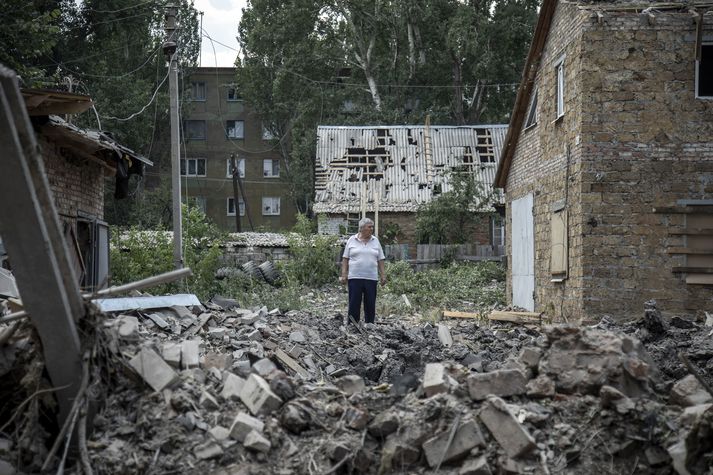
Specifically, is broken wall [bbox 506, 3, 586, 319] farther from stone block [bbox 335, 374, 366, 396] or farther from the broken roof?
stone block [bbox 335, 374, 366, 396]

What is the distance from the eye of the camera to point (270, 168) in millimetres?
52844

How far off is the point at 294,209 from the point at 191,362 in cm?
4520

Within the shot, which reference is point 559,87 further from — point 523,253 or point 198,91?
point 198,91

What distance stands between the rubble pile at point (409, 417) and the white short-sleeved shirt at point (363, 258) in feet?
17.4

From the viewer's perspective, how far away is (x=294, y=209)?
171ft

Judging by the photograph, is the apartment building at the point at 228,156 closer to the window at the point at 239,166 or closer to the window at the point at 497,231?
the window at the point at 239,166

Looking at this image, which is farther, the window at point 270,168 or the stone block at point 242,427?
the window at point 270,168

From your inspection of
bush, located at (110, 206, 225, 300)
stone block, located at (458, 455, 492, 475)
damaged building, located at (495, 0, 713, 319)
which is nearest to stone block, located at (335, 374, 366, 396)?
stone block, located at (458, 455, 492, 475)

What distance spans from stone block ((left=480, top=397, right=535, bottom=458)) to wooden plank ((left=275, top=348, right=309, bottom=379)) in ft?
10.9

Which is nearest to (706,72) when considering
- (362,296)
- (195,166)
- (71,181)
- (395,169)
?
(362,296)

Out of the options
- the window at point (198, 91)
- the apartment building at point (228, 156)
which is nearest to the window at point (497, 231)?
the apartment building at point (228, 156)

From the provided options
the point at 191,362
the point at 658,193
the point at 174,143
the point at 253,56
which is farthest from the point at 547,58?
the point at 253,56

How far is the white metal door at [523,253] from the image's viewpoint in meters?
18.8

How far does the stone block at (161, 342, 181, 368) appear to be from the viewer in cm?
694
